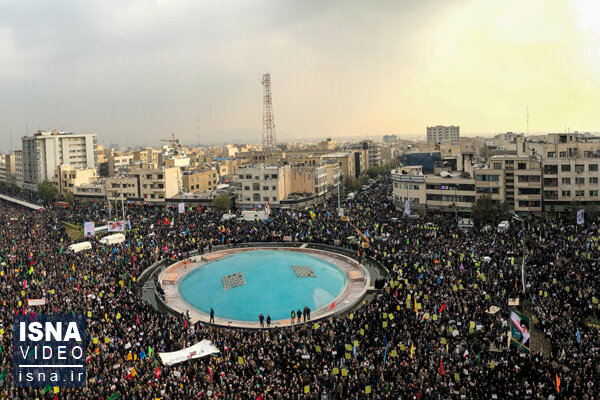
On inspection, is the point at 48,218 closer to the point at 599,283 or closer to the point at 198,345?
the point at 198,345

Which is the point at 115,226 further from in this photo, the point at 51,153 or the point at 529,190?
the point at 51,153

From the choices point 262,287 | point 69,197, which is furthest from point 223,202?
point 262,287

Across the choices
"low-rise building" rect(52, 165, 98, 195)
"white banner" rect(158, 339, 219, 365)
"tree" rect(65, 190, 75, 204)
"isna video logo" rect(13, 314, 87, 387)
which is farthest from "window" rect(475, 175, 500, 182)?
"low-rise building" rect(52, 165, 98, 195)

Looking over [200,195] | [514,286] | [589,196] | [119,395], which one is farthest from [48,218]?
[589,196]

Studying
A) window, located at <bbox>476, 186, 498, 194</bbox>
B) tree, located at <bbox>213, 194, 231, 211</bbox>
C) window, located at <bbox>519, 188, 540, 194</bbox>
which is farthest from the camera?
tree, located at <bbox>213, 194, 231, 211</bbox>

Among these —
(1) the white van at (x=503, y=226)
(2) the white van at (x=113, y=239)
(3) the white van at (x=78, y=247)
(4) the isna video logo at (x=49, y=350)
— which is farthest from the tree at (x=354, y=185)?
(4) the isna video logo at (x=49, y=350)

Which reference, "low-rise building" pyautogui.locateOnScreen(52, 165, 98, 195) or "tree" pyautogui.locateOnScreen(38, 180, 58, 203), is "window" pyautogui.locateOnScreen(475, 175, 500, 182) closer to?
"low-rise building" pyautogui.locateOnScreen(52, 165, 98, 195)
